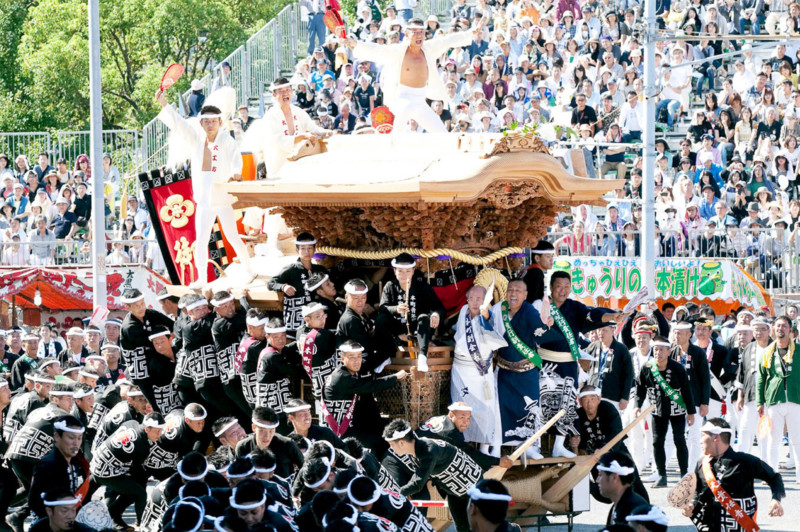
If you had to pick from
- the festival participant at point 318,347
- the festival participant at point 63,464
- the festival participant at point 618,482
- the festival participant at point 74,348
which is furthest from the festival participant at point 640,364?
the festival participant at point 74,348

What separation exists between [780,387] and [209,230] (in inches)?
231

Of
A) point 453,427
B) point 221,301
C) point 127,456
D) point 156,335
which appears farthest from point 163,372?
point 453,427

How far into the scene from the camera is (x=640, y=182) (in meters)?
21.9

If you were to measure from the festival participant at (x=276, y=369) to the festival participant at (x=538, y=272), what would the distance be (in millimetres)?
2103

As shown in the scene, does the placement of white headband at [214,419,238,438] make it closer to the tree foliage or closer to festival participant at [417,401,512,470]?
festival participant at [417,401,512,470]

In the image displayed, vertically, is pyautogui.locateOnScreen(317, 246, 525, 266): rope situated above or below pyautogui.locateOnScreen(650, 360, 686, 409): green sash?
above

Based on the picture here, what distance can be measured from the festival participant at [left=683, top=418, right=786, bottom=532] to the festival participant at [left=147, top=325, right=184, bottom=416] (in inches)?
198

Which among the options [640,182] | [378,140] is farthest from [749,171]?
[378,140]

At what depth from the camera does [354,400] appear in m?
11.6

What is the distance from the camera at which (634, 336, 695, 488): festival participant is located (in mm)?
13680

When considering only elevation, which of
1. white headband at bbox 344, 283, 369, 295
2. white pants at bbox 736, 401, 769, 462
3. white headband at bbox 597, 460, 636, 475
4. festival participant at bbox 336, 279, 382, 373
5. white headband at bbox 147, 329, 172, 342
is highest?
white headband at bbox 344, 283, 369, 295

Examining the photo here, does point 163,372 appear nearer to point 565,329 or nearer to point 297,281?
point 297,281

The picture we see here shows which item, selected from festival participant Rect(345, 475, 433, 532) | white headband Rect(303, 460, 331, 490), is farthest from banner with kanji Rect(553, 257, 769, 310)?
festival participant Rect(345, 475, 433, 532)

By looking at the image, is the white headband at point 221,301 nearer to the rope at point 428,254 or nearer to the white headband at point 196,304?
the white headband at point 196,304
